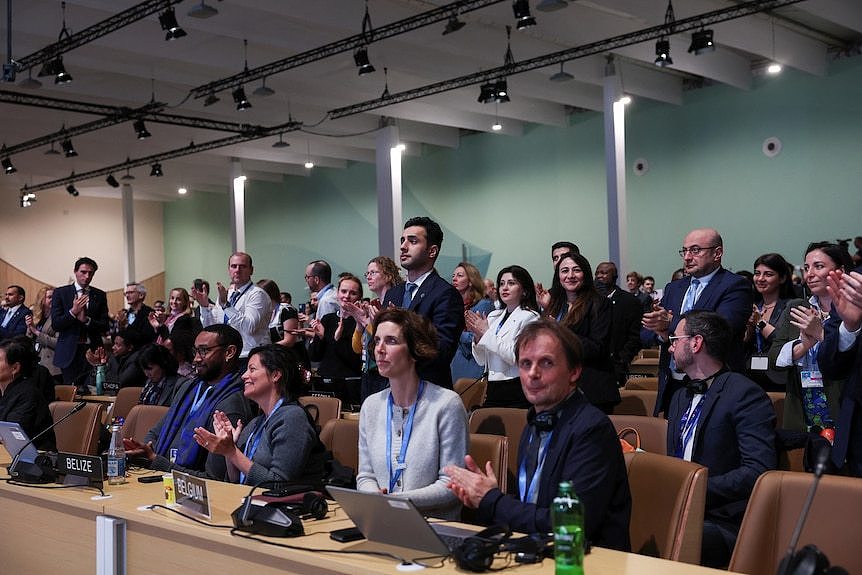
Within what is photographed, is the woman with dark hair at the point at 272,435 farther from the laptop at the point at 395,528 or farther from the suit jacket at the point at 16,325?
the suit jacket at the point at 16,325

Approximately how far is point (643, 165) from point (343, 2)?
5.87 meters

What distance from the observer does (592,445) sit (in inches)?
91.2

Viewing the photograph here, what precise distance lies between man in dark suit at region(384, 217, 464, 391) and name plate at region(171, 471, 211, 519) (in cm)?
117

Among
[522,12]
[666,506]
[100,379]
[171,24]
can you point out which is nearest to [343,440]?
[666,506]

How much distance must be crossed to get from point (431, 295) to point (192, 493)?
1.45 m

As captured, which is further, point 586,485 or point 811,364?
point 811,364

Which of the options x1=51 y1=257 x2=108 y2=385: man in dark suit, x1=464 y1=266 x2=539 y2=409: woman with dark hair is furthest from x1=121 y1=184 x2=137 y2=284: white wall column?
x1=464 y1=266 x2=539 y2=409: woman with dark hair

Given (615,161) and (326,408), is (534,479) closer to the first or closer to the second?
(326,408)

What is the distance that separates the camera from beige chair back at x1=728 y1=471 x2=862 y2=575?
209 centimetres

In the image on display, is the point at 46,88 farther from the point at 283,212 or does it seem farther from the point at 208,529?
the point at 208,529

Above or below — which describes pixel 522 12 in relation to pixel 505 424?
above

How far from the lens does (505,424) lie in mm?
3508

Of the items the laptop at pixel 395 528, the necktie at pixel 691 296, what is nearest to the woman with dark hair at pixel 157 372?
the necktie at pixel 691 296

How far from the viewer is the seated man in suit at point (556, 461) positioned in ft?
7.51
